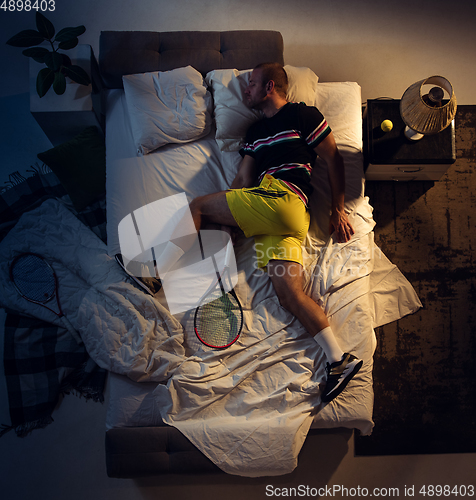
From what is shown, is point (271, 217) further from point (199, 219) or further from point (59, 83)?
point (59, 83)

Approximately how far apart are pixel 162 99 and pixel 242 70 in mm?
508

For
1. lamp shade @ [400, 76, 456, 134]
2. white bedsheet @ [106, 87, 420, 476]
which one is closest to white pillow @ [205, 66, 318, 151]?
white bedsheet @ [106, 87, 420, 476]

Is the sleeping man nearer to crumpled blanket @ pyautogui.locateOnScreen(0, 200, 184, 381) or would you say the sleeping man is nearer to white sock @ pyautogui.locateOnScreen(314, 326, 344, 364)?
white sock @ pyautogui.locateOnScreen(314, 326, 344, 364)

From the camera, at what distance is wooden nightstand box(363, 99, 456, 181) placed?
79.3 inches

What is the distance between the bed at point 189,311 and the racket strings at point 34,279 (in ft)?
0.42

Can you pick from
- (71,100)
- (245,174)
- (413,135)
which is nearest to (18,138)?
(71,100)

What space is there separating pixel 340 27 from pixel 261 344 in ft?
7.80

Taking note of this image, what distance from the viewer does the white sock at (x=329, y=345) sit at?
1743 millimetres

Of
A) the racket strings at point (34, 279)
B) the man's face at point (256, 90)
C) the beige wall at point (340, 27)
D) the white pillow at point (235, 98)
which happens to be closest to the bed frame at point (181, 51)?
the white pillow at point (235, 98)

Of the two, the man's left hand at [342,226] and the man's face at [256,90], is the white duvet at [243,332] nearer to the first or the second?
the man's left hand at [342,226]

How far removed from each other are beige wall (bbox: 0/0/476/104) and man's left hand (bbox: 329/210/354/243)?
119 cm

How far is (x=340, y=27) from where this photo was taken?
8.83ft

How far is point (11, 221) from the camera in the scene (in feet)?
7.30

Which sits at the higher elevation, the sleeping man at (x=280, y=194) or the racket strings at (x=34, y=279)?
the sleeping man at (x=280, y=194)
